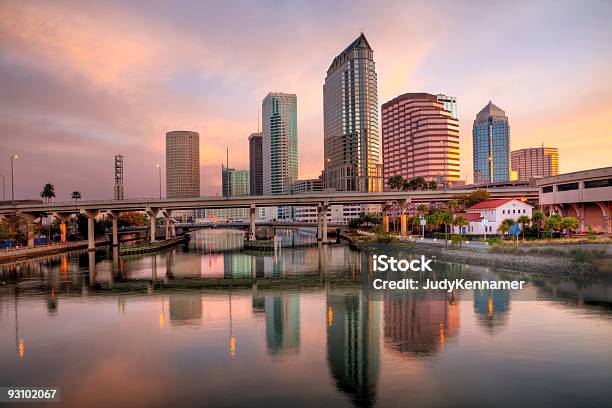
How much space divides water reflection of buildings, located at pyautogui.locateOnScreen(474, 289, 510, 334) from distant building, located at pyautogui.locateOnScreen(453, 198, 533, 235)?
183 feet

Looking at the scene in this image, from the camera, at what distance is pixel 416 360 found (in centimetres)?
3022

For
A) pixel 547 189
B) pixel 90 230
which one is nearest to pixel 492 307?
pixel 547 189

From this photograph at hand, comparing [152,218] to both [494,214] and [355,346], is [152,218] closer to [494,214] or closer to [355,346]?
[494,214]

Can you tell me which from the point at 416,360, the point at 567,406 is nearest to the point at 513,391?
the point at 567,406

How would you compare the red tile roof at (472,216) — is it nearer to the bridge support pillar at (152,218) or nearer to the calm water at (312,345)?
the calm water at (312,345)

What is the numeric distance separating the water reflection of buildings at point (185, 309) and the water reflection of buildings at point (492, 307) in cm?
2911

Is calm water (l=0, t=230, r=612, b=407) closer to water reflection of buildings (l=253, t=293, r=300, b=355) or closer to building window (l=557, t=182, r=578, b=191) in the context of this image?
water reflection of buildings (l=253, t=293, r=300, b=355)

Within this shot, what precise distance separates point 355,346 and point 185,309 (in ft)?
78.6

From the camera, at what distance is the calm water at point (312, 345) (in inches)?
1003

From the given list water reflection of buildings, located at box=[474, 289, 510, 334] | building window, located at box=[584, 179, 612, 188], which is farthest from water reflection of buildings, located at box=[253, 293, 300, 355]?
A: building window, located at box=[584, 179, 612, 188]

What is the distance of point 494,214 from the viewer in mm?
105000

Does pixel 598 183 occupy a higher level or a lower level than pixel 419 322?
higher

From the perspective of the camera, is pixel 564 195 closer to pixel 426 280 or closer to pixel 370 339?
pixel 426 280

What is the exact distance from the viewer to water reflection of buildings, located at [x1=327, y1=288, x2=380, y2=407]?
85.7 ft
